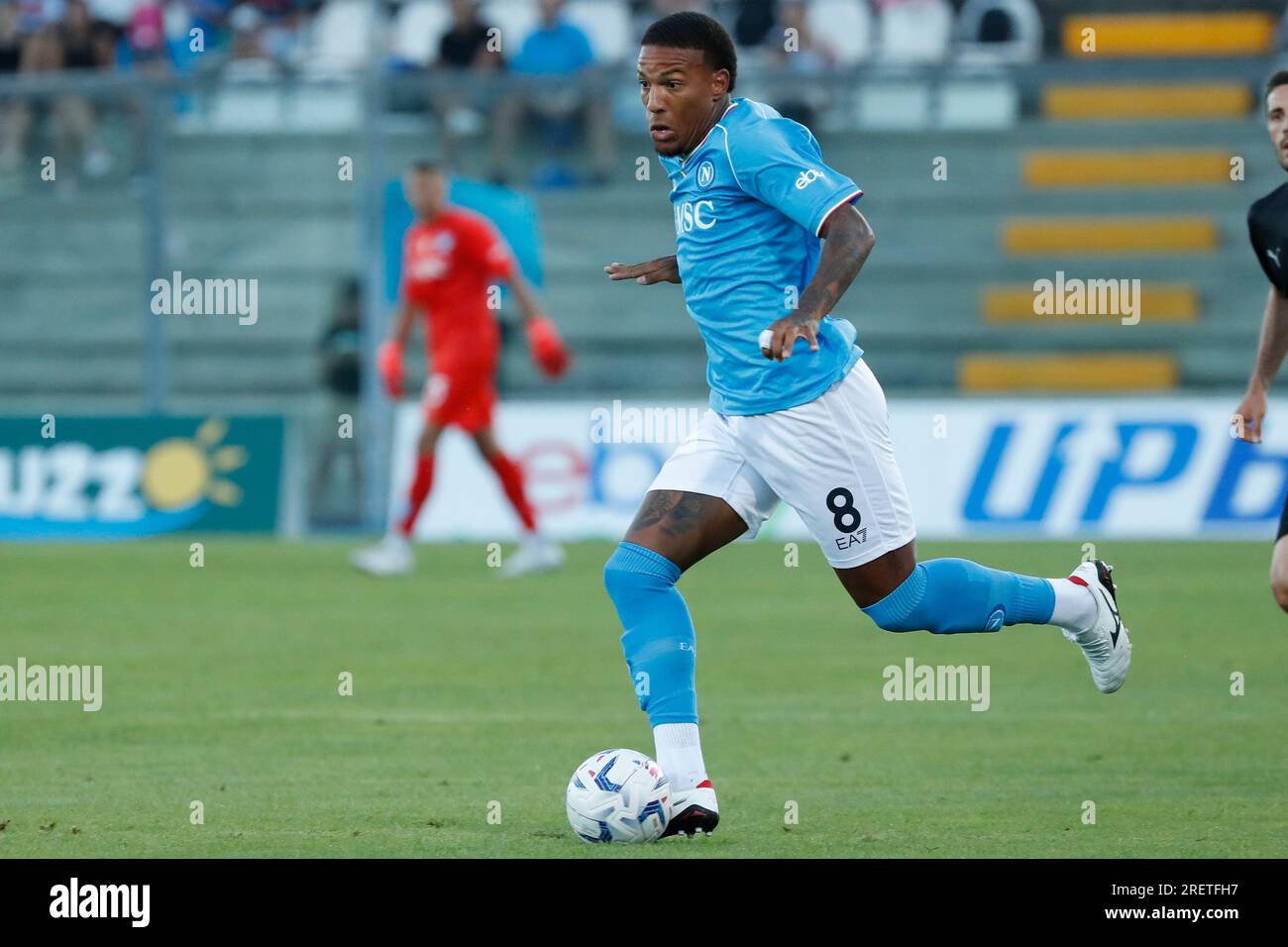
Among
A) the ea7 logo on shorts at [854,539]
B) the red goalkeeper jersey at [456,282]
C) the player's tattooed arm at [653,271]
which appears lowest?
the ea7 logo on shorts at [854,539]

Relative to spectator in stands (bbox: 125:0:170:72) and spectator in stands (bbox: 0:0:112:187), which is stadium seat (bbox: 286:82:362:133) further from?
spectator in stands (bbox: 125:0:170:72)

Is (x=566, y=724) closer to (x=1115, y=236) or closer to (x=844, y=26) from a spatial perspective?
(x=1115, y=236)

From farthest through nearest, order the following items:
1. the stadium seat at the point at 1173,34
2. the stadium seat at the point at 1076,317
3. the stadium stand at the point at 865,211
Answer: the stadium seat at the point at 1173,34 → the stadium seat at the point at 1076,317 → the stadium stand at the point at 865,211

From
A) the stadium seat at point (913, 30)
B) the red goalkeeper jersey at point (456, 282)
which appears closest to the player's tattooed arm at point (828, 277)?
the red goalkeeper jersey at point (456, 282)

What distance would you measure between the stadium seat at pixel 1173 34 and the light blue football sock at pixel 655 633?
53.5 feet

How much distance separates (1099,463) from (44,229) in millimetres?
9496

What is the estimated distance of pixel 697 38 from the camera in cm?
667

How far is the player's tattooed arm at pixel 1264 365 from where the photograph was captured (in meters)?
7.57

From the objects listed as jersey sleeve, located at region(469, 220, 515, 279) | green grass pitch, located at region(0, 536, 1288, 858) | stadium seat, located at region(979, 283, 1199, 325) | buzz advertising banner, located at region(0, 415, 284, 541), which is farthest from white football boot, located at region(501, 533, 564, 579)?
stadium seat, located at region(979, 283, 1199, 325)

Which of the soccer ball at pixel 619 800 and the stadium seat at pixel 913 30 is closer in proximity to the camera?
the soccer ball at pixel 619 800

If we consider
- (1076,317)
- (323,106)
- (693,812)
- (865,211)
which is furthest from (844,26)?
(693,812)

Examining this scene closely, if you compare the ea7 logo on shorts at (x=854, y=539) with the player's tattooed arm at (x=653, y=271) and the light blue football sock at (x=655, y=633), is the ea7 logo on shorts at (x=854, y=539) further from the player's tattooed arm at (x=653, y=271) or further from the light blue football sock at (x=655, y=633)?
the player's tattooed arm at (x=653, y=271)
